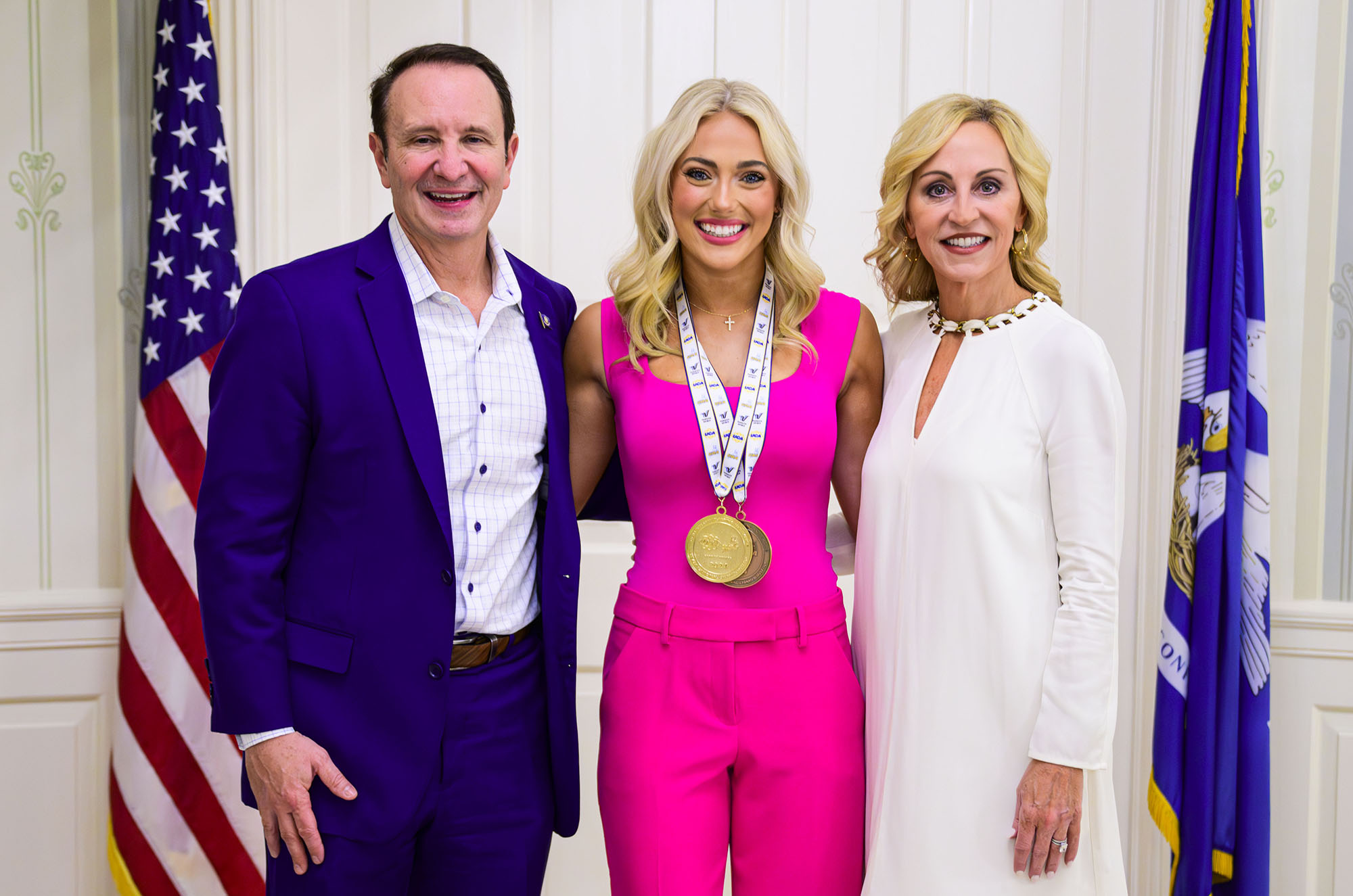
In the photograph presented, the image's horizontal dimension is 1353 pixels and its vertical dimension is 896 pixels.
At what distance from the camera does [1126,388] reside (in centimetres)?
292

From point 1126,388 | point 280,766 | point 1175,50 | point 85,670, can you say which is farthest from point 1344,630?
point 85,670

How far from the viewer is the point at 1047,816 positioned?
158 cm

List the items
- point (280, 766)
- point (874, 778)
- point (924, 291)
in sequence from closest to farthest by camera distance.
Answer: point (280, 766), point (874, 778), point (924, 291)

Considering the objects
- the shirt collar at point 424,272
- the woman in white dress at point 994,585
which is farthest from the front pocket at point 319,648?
the woman in white dress at point 994,585

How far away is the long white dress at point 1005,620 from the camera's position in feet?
5.21

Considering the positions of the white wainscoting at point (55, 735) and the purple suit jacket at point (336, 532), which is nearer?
the purple suit jacket at point (336, 532)

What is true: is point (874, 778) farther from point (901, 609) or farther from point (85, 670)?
point (85, 670)

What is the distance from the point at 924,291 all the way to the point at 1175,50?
4.85 feet

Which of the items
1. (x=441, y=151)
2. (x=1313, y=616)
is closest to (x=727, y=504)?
(x=441, y=151)

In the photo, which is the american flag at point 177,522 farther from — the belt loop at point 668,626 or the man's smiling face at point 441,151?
the belt loop at point 668,626

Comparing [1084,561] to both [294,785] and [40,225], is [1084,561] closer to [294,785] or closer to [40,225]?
[294,785]

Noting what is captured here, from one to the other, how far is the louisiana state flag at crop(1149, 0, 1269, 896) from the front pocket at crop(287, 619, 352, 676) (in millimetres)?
2141

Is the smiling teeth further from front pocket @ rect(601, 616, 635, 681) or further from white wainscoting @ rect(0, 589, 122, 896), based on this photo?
white wainscoting @ rect(0, 589, 122, 896)

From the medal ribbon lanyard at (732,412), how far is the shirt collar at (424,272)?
1.19 feet
